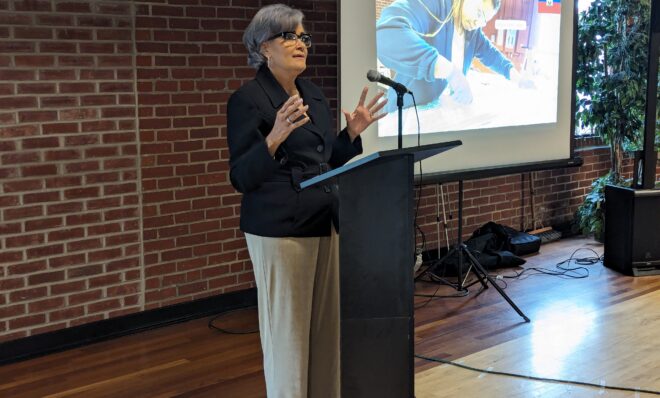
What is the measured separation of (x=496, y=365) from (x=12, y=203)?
2424mm

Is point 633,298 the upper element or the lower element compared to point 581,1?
Answer: lower

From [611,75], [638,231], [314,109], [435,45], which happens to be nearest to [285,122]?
[314,109]

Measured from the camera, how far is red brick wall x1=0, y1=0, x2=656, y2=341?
384 centimetres

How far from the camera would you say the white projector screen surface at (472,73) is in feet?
14.1

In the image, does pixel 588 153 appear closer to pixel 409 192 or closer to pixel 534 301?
pixel 534 301

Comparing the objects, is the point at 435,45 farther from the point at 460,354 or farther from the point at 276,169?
the point at 276,169

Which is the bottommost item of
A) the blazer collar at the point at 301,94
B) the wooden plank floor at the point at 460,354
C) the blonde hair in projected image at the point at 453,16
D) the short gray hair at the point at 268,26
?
the wooden plank floor at the point at 460,354

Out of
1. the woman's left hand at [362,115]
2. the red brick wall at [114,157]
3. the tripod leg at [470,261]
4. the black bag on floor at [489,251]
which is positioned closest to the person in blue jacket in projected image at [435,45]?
the red brick wall at [114,157]

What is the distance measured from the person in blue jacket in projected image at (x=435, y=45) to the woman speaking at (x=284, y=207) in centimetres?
180

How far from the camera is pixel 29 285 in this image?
12.9 ft

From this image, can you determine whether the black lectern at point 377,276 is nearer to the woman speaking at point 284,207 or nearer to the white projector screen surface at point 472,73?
the woman speaking at point 284,207

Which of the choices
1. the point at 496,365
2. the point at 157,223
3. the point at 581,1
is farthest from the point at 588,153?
the point at 157,223

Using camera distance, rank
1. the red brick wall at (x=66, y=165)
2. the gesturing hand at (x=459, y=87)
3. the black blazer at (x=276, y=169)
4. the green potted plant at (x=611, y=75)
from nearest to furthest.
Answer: the black blazer at (x=276, y=169)
the red brick wall at (x=66, y=165)
the gesturing hand at (x=459, y=87)
the green potted plant at (x=611, y=75)

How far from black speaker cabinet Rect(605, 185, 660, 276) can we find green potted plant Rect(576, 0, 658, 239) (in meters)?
0.76
